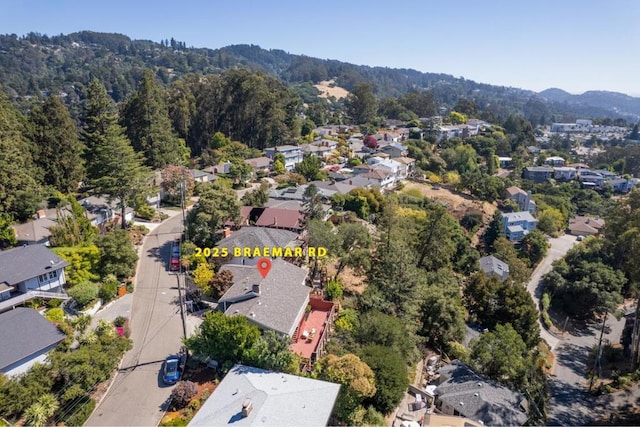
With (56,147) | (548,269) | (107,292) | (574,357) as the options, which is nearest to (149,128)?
(56,147)

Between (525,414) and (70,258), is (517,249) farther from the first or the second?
(70,258)

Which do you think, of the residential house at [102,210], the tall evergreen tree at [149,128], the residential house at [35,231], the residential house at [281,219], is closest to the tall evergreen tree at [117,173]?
the residential house at [102,210]

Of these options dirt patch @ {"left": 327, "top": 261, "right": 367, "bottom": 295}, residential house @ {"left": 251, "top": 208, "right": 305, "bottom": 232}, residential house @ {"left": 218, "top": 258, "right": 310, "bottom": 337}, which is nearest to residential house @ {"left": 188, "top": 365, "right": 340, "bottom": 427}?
residential house @ {"left": 218, "top": 258, "right": 310, "bottom": 337}

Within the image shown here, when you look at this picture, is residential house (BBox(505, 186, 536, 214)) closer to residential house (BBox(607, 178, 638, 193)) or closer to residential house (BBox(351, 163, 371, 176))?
residential house (BBox(351, 163, 371, 176))

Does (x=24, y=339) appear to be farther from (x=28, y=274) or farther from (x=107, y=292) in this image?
(x=107, y=292)

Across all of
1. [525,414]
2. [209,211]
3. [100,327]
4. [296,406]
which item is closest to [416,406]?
[525,414]

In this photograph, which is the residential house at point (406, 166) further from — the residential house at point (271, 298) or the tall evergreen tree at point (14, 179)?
the tall evergreen tree at point (14, 179)
